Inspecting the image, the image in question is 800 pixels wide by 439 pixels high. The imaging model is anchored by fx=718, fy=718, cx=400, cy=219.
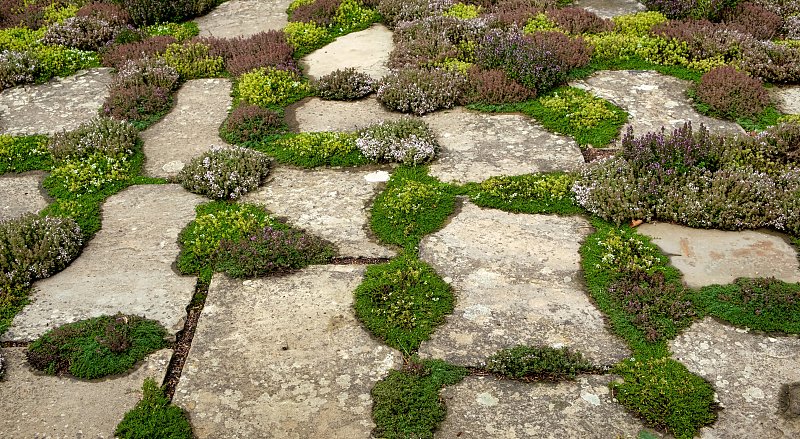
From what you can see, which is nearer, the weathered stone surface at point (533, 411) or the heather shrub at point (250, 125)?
the weathered stone surface at point (533, 411)

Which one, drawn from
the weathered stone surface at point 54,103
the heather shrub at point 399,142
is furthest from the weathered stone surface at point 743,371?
the weathered stone surface at point 54,103

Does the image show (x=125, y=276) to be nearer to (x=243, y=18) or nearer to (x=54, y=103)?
(x=54, y=103)

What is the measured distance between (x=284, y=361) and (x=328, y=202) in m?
2.47

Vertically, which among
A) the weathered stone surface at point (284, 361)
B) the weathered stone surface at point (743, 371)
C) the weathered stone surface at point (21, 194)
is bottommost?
the weathered stone surface at point (284, 361)

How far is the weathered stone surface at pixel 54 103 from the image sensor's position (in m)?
9.80

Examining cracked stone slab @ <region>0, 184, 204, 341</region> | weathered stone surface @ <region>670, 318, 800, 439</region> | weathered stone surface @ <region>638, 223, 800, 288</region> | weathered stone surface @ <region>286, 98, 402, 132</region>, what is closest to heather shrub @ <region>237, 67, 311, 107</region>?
weathered stone surface @ <region>286, 98, 402, 132</region>

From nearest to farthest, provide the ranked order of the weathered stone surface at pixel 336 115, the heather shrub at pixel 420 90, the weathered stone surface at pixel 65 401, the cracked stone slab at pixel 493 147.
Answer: the weathered stone surface at pixel 65 401 < the cracked stone slab at pixel 493 147 < the weathered stone surface at pixel 336 115 < the heather shrub at pixel 420 90

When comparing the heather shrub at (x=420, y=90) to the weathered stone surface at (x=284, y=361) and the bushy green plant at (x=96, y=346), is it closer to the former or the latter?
the weathered stone surface at (x=284, y=361)

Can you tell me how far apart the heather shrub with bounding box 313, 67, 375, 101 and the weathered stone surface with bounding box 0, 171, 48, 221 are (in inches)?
150

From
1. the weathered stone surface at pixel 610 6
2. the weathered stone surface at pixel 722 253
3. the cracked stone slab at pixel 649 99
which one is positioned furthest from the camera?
the weathered stone surface at pixel 610 6

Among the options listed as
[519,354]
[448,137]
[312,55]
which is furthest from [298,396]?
[312,55]

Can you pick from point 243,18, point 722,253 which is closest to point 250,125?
point 243,18

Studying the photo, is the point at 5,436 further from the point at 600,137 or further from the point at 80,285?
the point at 600,137

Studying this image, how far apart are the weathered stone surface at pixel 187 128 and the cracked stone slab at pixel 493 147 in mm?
2941
